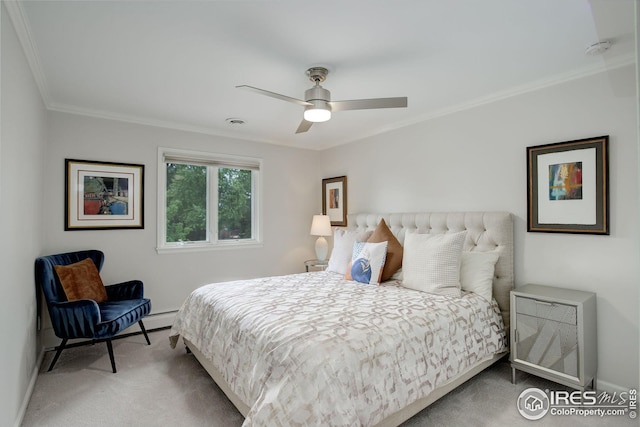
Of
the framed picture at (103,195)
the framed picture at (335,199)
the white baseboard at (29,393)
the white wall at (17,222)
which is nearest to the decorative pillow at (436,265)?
the framed picture at (335,199)

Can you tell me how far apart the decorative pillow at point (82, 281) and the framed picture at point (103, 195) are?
0.49 meters

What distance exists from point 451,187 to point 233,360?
2.65 m

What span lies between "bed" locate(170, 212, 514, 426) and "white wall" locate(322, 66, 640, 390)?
0.26 m

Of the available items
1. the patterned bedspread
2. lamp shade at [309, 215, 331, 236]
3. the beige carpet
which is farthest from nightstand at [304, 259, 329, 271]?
the beige carpet

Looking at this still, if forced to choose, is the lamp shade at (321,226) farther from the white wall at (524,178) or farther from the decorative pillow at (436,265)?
the decorative pillow at (436,265)

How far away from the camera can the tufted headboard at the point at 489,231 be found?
2852mm

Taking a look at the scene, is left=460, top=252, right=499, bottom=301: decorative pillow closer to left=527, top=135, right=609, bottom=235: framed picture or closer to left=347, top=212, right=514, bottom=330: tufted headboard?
left=347, top=212, right=514, bottom=330: tufted headboard

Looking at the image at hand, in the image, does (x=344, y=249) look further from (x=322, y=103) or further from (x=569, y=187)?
(x=569, y=187)

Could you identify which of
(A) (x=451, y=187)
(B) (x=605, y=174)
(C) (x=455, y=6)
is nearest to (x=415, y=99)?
(A) (x=451, y=187)

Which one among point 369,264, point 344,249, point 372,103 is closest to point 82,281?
point 344,249

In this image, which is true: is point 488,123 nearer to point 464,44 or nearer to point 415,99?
point 415,99

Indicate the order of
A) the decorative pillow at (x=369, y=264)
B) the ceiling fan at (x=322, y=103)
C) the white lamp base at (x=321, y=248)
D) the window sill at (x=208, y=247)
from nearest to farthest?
the ceiling fan at (x=322, y=103) < the decorative pillow at (x=369, y=264) < the window sill at (x=208, y=247) < the white lamp base at (x=321, y=248)

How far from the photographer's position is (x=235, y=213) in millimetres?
4547

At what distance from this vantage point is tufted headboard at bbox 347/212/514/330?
9.36 feet
